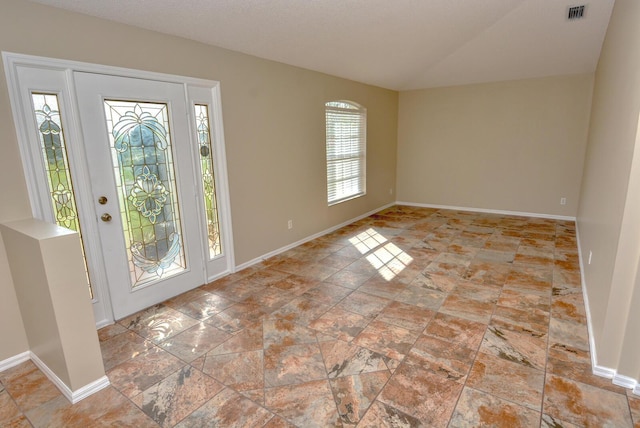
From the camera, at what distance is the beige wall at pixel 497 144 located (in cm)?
553

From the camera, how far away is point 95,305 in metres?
2.68

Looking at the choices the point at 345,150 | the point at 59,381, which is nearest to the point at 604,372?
the point at 59,381

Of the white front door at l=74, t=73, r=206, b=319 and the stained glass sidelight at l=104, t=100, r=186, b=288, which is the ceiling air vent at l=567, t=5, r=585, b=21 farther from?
the stained glass sidelight at l=104, t=100, r=186, b=288

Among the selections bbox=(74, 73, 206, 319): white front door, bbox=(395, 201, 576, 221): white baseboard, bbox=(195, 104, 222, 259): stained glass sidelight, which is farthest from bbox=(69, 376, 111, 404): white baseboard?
bbox=(395, 201, 576, 221): white baseboard

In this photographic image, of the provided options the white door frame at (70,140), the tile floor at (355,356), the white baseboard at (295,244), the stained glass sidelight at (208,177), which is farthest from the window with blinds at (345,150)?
the white door frame at (70,140)

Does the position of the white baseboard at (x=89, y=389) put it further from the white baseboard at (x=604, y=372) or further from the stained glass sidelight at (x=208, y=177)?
the white baseboard at (x=604, y=372)

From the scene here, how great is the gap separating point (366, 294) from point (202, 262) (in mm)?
1686

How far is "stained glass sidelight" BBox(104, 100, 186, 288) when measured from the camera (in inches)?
107

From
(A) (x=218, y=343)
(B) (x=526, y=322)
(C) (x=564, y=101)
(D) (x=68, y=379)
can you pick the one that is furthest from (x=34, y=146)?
(C) (x=564, y=101)

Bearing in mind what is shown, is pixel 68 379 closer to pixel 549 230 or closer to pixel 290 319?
pixel 290 319

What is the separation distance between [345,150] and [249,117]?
2.22m

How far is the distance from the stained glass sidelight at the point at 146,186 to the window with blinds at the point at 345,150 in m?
2.62

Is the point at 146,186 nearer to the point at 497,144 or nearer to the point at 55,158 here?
the point at 55,158

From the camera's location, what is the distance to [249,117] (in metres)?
3.71
